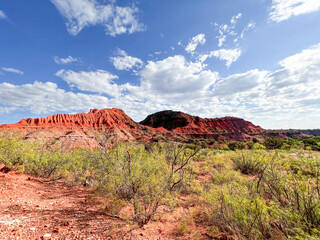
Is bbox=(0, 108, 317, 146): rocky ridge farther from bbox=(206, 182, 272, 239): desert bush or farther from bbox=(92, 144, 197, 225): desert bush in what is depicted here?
bbox=(206, 182, 272, 239): desert bush

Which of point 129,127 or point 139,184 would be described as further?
point 129,127

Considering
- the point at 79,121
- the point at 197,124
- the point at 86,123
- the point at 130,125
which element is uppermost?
the point at 79,121

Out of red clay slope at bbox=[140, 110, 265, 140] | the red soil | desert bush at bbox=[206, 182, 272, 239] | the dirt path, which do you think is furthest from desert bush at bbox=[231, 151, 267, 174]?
red clay slope at bbox=[140, 110, 265, 140]

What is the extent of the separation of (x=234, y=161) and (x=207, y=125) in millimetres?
66630

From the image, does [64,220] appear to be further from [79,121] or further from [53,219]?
[79,121]

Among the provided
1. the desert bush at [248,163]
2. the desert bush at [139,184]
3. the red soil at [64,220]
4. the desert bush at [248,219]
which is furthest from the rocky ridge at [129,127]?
the desert bush at [248,219]

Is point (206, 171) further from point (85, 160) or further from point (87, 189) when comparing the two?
point (85, 160)

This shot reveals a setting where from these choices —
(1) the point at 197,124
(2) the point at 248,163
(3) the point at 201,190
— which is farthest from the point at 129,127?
(3) the point at 201,190

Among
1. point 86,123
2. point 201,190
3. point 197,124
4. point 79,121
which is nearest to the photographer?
point 201,190

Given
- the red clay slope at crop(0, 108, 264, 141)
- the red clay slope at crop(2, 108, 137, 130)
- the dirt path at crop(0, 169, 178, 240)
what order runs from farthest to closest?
the red clay slope at crop(2, 108, 137, 130)
the red clay slope at crop(0, 108, 264, 141)
the dirt path at crop(0, 169, 178, 240)

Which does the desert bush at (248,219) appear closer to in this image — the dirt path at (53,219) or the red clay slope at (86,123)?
the dirt path at (53,219)

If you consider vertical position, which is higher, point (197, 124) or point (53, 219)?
point (197, 124)

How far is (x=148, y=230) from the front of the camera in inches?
144

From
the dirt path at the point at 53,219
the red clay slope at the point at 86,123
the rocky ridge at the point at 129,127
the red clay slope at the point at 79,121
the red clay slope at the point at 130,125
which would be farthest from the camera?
the red clay slope at the point at 79,121
